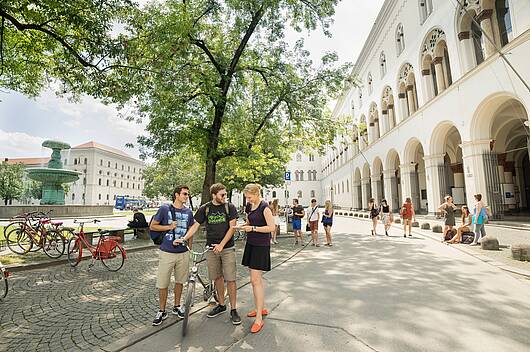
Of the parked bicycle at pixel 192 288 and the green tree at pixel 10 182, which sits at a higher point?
the green tree at pixel 10 182

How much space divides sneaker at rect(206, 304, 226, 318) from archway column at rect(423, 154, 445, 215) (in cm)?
1940

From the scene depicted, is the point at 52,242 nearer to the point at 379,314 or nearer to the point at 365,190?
the point at 379,314

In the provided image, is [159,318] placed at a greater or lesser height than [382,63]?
lesser

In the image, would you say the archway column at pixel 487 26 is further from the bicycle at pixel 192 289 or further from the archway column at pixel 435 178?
the bicycle at pixel 192 289

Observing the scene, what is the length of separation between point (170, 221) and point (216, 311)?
1632mm

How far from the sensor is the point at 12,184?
5841 cm

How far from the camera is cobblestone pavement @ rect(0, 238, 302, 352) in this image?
3.72 m

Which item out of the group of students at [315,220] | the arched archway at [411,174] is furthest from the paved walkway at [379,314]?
the arched archway at [411,174]

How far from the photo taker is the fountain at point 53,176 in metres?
26.0

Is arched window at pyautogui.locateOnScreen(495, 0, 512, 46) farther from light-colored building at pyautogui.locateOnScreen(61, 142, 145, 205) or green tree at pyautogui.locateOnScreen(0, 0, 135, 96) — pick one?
light-colored building at pyautogui.locateOnScreen(61, 142, 145, 205)

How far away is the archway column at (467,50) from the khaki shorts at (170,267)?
1881 centimetres

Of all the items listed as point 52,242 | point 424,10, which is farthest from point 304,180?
point 52,242

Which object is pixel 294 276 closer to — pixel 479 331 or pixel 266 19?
pixel 479 331

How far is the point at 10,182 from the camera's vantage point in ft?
191
